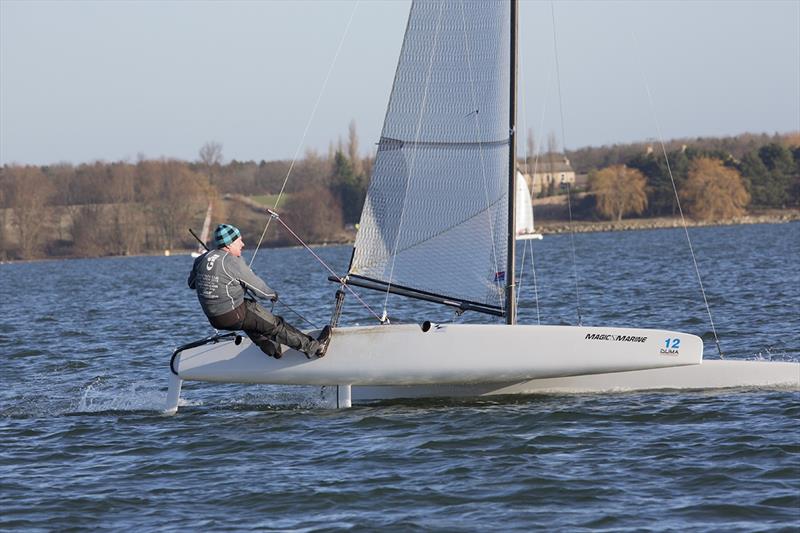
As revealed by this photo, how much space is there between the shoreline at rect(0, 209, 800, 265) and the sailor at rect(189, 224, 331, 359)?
256ft

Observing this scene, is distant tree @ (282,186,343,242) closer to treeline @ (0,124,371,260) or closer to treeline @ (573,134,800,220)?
treeline @ (0,124,371,260)

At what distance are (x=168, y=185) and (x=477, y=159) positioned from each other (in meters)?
92.6

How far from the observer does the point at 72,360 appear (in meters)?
15.3

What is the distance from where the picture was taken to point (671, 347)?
9.92m

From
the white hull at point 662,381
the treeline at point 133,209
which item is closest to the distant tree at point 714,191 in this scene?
the treeline at point 133,209

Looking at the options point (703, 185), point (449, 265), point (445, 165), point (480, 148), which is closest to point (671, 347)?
point (449, 265)

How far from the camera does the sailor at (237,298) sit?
31.2ft

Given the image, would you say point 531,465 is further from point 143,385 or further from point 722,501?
point 143,385

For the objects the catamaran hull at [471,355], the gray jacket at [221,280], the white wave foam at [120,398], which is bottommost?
the white wave foam at [120,398]

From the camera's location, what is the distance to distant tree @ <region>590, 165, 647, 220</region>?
91.6 m

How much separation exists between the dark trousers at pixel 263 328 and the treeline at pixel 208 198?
81.6 metres

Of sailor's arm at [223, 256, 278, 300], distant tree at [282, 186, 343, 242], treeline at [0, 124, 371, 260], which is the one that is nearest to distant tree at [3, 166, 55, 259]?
treeline at [0, 124, 371, 260]

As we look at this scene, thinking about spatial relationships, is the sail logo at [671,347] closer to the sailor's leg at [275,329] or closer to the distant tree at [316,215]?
the sailor's leg at [275,329]

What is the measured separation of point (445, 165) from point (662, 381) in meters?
2.68
